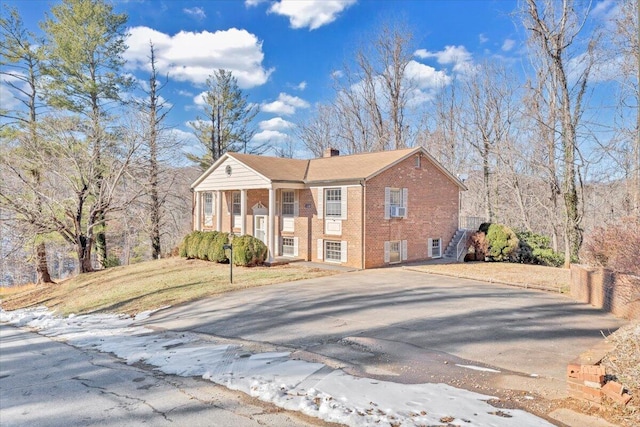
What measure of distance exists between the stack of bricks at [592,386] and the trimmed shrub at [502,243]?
1601 cm

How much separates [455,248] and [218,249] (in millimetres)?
12364

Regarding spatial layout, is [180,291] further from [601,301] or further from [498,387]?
[601,301]

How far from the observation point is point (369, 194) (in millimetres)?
16609

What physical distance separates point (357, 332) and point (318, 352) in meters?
1.33

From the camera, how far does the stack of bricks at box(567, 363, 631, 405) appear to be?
3998 millimetres

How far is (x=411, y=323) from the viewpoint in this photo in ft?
26.1

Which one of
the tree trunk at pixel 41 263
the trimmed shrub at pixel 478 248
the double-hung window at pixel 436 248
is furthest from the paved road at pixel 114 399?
the tree trunk at pixel 41 263

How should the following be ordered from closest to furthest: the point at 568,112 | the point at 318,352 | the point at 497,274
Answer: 1. the point at 318,352
2. the point at 497,274
3. the point at 568,112

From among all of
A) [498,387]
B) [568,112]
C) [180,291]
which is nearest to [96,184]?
[180,291]

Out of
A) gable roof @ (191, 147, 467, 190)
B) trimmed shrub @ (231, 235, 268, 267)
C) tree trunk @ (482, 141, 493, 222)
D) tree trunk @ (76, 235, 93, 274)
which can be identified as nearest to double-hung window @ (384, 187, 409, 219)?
gable roof @ (191, 147, 467, 190)

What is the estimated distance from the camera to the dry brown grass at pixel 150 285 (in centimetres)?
1242

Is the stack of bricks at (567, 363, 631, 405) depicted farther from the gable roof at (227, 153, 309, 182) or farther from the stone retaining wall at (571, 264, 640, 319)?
the gable roof at (227, 153, 309, 182)

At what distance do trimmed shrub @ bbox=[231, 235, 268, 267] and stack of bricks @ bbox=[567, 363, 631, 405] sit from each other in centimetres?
1398

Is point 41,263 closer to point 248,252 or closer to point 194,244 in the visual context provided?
point 194,244
